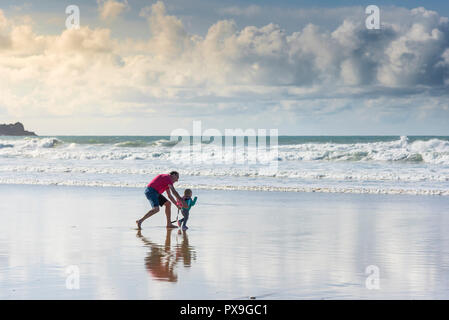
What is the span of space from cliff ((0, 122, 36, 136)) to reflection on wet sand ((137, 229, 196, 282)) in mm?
126262

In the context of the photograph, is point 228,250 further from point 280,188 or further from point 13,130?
point 13,130

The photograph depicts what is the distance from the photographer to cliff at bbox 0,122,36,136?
430 feet

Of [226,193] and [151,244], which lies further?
[226,193]

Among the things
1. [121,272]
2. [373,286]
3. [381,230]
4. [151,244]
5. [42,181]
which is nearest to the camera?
[373,286]

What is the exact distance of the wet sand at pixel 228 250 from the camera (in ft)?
25.1

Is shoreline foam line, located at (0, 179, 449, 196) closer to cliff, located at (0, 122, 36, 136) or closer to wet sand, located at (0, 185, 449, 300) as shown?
wet sand, located at (0, 185, 449, 300)

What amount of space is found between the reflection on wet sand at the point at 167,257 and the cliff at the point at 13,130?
414 ft

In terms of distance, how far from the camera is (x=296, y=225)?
Answer: 45.8 feet

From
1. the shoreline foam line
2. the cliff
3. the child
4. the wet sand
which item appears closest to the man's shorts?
the child

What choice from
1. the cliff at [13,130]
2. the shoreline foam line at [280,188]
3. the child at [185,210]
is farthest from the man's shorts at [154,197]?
the cliff at [13,130]

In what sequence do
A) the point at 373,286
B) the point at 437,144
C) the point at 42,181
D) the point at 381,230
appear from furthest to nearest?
the point at 437,144 < the point at 42,181 < the point at 381,230 < the point at 373,286
